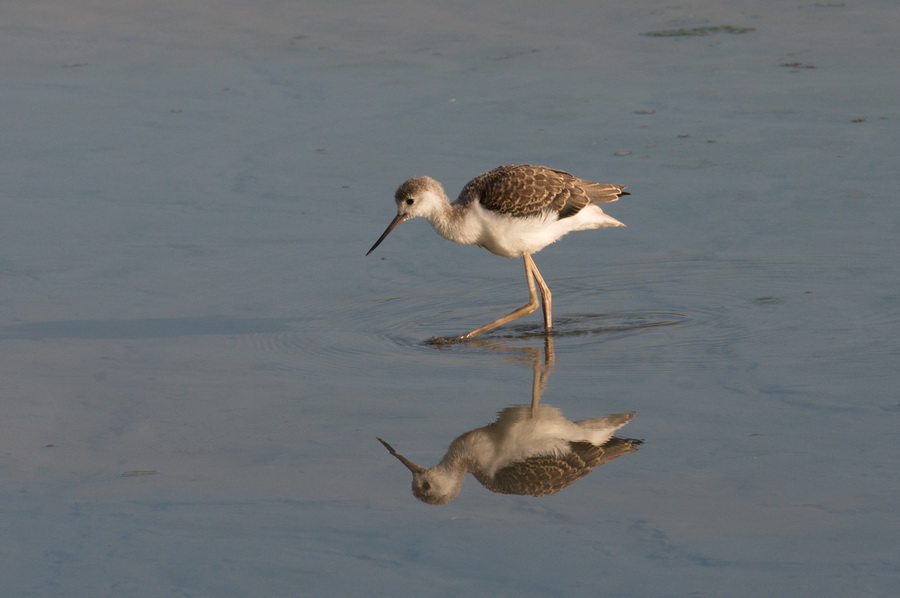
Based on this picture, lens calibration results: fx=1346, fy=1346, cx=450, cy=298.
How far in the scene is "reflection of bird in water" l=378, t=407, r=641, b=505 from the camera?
5305 mm

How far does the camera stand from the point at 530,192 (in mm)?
7582

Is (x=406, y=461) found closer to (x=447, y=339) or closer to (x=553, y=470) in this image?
(x=553, y=470)

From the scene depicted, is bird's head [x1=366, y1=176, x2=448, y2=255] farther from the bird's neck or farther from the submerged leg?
the submerged leg

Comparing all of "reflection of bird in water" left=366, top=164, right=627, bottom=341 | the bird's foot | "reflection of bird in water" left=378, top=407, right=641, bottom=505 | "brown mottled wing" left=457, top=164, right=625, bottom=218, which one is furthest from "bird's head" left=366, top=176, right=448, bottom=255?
"reflection of bird in water" left=378, top=407, right=641, bottom=505

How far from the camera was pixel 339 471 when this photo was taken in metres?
5.52

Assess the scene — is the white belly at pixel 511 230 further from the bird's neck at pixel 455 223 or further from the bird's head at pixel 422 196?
the bird's head at pixel 422 196

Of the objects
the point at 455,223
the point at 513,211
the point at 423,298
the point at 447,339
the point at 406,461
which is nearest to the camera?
the point at 406,461

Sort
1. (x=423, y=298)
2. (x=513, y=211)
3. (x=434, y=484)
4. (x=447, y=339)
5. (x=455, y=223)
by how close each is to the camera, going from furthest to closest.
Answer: (x=423, y=298)
(x=455, y=223)
(x=513, y=211)
(x=447, y=339)
(x=434, y=484)

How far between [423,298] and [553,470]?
8.64 feet

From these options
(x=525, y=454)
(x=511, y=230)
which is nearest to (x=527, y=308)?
(x=511, y=230)

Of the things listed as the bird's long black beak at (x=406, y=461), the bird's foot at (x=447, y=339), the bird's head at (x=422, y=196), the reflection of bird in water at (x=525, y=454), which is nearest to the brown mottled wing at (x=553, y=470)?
the reflection of bird in water at (x=525, y=454)

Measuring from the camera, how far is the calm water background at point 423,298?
4836mm

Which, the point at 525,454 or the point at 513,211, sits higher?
the point at 513,211

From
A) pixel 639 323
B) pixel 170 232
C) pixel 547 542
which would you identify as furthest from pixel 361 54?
pixel 547 542
